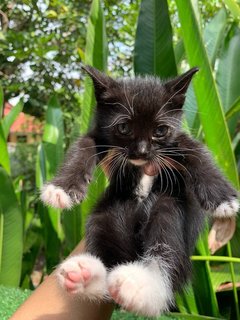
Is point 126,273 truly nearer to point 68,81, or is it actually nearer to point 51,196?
point 51,196

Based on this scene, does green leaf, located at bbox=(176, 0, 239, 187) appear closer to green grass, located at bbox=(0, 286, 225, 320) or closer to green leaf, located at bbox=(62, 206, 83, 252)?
green grass, located at bbox=(0, 286, 225, 320)

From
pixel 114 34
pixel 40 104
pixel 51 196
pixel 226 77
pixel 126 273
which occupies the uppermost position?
pixel 114 34

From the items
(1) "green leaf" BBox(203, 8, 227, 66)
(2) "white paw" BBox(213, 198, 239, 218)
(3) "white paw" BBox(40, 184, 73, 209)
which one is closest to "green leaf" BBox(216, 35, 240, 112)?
(1) "green leaf" BBox(203, 8, 227, 66)

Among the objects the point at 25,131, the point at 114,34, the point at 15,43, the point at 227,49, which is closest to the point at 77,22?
the point at 114,34

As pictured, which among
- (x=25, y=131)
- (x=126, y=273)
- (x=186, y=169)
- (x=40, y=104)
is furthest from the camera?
(x=25, y=131)

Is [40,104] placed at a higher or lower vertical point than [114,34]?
lower

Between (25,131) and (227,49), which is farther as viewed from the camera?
(25,131)

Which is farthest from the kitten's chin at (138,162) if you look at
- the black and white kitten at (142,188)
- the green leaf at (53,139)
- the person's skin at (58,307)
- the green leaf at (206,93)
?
the green leaf at (53,139)

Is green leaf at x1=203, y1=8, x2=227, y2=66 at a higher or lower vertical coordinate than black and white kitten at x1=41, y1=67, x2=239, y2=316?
higher
